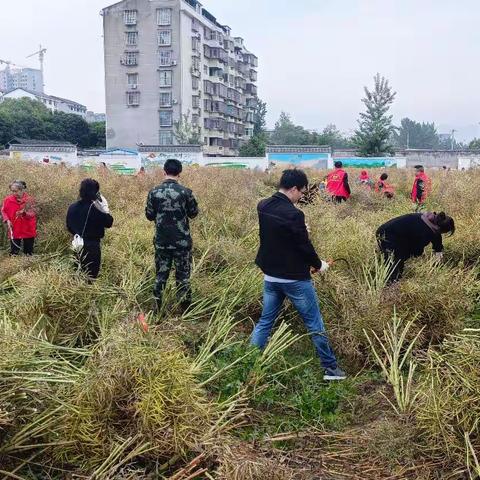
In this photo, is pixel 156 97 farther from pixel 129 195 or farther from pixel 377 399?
pixel 377 399

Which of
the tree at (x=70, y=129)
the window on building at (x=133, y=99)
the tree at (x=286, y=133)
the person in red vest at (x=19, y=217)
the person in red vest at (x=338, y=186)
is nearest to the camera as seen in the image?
the person in red vest at (x=19, y=217)

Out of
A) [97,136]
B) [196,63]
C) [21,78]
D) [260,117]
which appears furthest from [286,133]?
[21,78]

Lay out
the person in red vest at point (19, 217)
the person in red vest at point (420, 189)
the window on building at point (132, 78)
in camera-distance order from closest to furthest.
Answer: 1. the person in red vest at point (19, 217)
2. the person in red vest at point (420, 189)
3. the window on building at point (132, 78)

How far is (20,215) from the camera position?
22.0 feet

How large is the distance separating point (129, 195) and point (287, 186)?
25.7ft

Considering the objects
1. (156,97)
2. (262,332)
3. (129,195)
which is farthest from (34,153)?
(262,332)

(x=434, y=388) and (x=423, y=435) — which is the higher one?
(x=434, y=388)

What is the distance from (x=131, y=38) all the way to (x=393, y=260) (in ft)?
190

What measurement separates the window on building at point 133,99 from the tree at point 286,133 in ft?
79.5

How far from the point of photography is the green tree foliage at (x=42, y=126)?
4895cm

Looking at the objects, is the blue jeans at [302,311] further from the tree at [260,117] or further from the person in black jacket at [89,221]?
the tree at [260,117]

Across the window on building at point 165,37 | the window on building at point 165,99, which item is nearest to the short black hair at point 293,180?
the window on building at point 165,99

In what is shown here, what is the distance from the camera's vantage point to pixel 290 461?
10.0ft

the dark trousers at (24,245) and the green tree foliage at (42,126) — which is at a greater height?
the green tree foliage at (42,126)
